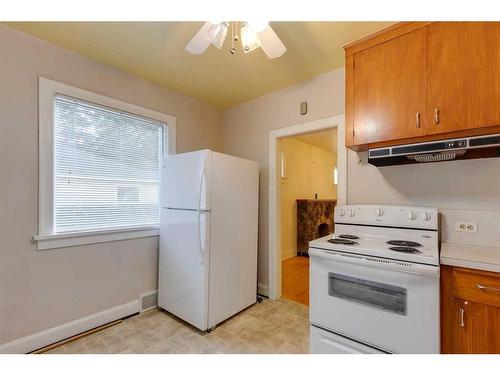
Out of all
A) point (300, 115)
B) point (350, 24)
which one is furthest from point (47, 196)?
point (350, 24)

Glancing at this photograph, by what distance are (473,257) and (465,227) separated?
493mm

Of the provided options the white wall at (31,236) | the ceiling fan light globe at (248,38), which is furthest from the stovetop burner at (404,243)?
the white wall at (31,236)

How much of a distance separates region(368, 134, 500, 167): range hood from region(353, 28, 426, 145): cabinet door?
0.09 m

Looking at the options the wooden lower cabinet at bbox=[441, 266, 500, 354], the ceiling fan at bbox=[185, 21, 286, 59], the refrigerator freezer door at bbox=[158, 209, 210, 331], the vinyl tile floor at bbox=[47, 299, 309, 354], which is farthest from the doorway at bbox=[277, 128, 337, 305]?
the wooden lower cabinet at bbox=[441, 266, 500, 354]

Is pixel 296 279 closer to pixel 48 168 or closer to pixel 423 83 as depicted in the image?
pixel 423 83

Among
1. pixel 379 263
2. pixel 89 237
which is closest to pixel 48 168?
pixel 89 237

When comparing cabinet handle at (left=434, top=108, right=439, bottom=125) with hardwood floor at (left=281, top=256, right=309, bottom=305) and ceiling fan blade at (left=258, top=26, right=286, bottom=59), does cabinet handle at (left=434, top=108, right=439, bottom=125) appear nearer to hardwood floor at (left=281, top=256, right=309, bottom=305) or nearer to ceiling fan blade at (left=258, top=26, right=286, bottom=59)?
ceiling fan blade at (left=258, top=26, right=286, bottom=59)

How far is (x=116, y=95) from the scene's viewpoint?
2.31 m

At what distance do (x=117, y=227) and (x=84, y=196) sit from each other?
0.41m

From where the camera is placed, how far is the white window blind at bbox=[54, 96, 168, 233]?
6.70 feet

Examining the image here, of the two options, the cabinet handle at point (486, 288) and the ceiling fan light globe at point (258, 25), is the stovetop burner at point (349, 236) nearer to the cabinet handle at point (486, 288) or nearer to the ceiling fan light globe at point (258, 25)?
the cabinet handle at point (486, 288)

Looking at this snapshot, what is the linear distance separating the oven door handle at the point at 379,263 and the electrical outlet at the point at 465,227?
69 cm

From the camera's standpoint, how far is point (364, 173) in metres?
2.16

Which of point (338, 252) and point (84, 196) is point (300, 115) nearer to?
point (338, 252)
